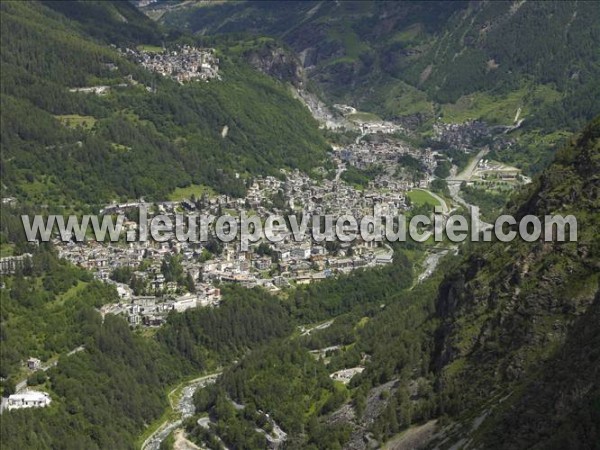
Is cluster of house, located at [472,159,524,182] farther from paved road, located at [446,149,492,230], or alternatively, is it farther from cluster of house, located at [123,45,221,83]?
cluster of house, located at [123,45,221,83]

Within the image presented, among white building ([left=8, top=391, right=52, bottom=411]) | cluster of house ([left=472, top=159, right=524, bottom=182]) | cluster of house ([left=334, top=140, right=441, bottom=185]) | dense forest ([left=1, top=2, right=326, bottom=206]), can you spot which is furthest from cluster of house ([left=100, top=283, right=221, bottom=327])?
cluster of house ([left=472, top=159, right=524, bottom=182])

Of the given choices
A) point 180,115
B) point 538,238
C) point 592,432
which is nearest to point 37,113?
point 180,115

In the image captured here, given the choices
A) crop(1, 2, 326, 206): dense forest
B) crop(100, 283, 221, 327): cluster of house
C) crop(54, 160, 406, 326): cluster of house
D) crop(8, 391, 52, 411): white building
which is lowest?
crop(8, 391, 52, 411): white building

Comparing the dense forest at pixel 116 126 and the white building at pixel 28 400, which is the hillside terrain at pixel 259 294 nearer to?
the dense forest at pixel 116 126

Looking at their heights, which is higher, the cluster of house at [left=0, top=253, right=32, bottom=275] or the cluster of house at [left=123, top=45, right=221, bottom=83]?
the cluster of house at [left=123, top=45, right=221, bottom=83]

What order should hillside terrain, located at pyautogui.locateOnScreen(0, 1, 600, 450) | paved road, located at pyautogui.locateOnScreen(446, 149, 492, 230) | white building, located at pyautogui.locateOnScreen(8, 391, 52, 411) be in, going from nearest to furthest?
hillside terrain, located at pyautogui.locateOnScreen(0, 1, 600, 450) → white building, located at pyautogui.locateOnScreen(8, 391, 52, 411) → paved road, located at pyautogui.locateOnScreen(446, 149, 492, 230)

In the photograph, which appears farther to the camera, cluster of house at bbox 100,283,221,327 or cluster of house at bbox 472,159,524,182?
cluster of house at bbox 472,159,524,182

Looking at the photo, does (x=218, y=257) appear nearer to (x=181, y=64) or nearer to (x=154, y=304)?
(x=154, y=304)

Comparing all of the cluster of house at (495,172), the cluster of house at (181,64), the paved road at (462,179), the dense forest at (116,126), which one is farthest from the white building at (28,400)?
the cluster of house at (181,64)

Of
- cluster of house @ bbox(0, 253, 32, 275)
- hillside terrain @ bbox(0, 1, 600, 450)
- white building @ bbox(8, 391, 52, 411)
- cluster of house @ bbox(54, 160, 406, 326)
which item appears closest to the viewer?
hillside terrain @ bbox(0, 1, 600, 450)
